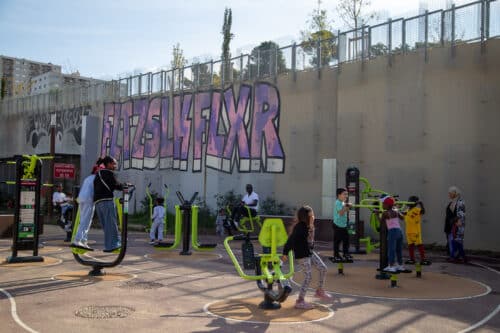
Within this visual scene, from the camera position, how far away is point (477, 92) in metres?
18.1

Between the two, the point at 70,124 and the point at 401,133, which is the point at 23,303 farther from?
the point at 70,124

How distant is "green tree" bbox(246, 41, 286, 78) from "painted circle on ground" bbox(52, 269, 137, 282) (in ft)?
51.5

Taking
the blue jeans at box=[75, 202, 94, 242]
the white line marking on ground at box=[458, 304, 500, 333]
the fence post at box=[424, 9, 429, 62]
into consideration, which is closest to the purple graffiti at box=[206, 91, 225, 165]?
the fence post at box=[424, 9, 429, 62]

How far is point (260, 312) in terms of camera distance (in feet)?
27.3

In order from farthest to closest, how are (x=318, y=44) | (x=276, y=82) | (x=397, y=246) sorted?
(x=276, y=82) → (x=318, y=44) → (x=397, y=246)

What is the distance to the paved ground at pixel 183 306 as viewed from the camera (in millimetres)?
7488

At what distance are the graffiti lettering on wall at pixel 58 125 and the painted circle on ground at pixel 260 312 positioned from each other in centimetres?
3041

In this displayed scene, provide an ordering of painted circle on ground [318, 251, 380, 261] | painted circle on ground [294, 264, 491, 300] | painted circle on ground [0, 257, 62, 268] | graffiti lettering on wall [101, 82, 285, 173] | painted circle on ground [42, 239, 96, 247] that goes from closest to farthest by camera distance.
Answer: painted circle on ground [294, 264, 491, 300] → painted circle on ground [0, 257, 62, 268] → painted circle on ground [318, 251, 380, 261] → painted circle on ground [42, 239, 96, 247] → graffiti lettering on wall [101, 82, 285, 173]

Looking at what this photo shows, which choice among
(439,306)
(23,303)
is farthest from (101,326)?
(439,306)

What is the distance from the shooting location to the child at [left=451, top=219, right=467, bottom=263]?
1458 centimetres

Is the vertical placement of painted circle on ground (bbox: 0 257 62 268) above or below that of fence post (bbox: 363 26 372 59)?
below

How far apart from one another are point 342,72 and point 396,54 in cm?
243

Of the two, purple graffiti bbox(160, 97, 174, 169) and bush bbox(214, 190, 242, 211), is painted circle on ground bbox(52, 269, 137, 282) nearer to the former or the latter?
bush bbox(214, 190, 242, 211)

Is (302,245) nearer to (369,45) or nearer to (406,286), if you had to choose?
(406,286)
